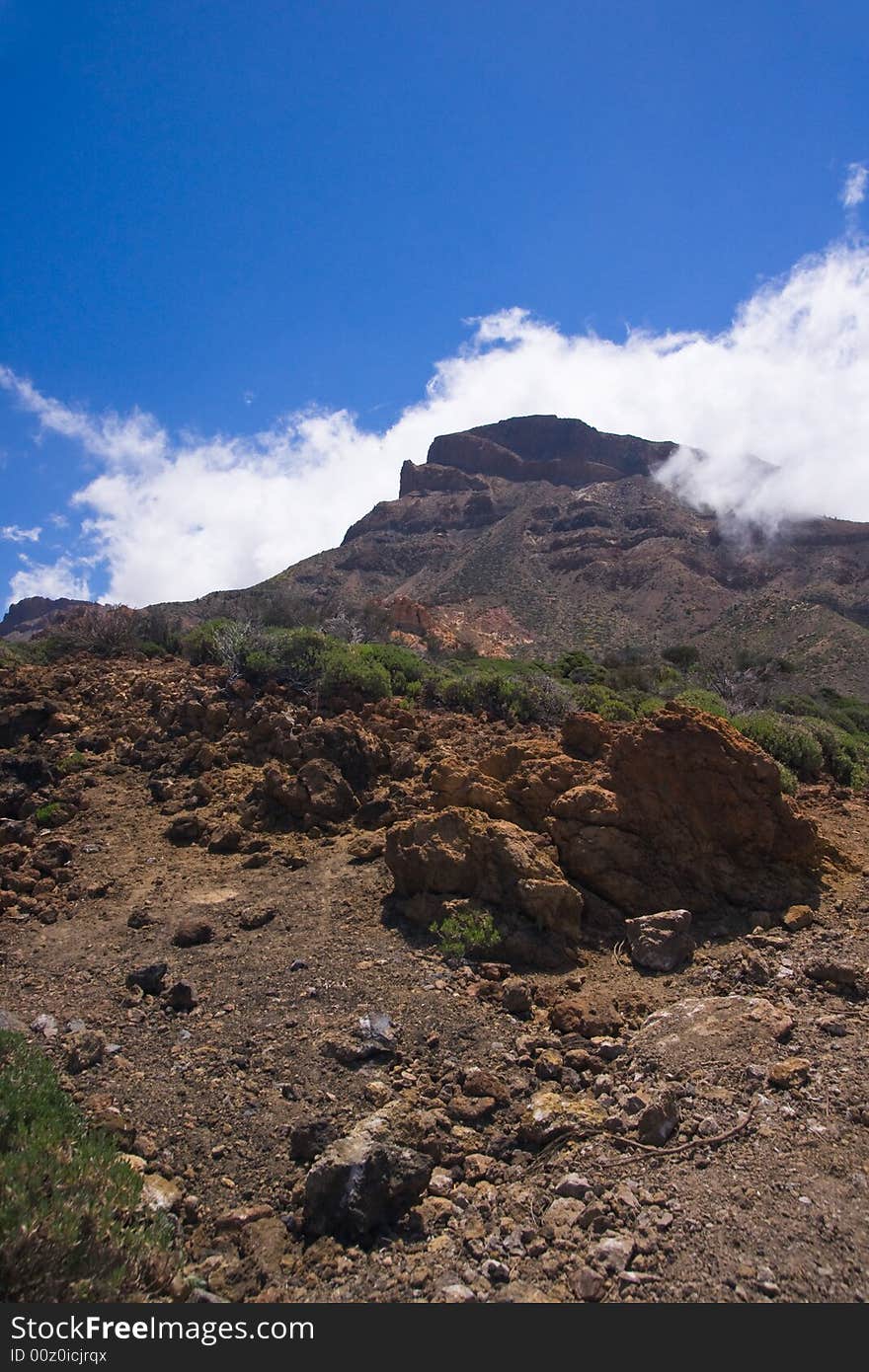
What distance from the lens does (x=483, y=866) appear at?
6.93 metres

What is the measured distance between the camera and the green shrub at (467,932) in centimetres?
629

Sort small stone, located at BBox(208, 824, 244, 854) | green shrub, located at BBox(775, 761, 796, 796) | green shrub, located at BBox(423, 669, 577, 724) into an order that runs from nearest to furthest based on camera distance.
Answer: small stone, located at BBox(208, 824, 244, 854), green shrub, located at BBox(775, 761, 796, 796), green shrub, located at BBox(423, 669, 577, 724)

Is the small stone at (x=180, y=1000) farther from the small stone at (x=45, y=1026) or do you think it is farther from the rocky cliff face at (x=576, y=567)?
the rocky cliff face at (x=576, y=567)

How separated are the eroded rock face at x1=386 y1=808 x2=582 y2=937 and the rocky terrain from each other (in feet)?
0.09

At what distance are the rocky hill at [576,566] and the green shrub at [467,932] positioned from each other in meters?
31.8

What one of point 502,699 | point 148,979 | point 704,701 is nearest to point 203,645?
point 502,699

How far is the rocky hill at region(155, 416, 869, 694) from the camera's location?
50.7 metres

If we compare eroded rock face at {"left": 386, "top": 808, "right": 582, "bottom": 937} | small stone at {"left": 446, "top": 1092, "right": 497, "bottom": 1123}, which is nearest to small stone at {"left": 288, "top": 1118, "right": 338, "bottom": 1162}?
small stone at {"left": 446, "top": 1092, "right": 497, "bottom": 1123}

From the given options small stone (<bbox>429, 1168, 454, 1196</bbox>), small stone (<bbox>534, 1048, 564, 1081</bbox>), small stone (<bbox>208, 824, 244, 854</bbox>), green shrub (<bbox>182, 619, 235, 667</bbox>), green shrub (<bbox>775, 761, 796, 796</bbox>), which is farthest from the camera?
green shrub (<bbox>182, 619, 235, 667</bbox>)

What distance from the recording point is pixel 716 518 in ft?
297

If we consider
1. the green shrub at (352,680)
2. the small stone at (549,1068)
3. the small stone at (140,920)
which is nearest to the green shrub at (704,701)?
the green shrub at (352,680)

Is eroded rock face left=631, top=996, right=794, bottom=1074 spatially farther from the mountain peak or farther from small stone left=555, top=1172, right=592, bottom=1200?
the mountain peak

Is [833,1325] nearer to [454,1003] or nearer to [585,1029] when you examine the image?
[585,1029]

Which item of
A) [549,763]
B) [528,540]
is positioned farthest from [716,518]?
[549,763]
